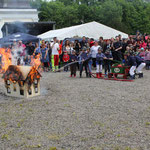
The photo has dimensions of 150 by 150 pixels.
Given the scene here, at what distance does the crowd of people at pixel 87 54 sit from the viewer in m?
12.0

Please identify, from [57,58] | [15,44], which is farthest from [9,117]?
[57,58]

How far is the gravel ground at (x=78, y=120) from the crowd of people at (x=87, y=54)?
3572mm

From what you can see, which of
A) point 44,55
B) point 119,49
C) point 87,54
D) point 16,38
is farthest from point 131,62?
point 16,38

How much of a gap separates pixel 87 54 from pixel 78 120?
24.6 feet

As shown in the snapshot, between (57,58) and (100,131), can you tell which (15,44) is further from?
(100,131)

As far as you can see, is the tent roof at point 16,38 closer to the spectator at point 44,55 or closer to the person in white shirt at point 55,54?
the spectator at point 44,55

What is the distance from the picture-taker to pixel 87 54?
12.7 m

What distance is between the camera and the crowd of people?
1198 centimetres

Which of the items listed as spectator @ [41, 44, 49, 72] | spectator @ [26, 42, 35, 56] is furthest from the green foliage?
spectator @ [26, 42, 35, 56]

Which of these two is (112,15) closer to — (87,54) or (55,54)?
(55,54)

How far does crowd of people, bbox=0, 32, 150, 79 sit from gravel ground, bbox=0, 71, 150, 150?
3.57 m

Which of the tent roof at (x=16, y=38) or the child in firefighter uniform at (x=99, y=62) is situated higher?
the tent roof at (x=16, y=38)

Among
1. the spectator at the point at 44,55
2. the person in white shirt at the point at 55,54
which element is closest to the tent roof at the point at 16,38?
the spectator at the point at 44,55

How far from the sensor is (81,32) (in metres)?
19.2
